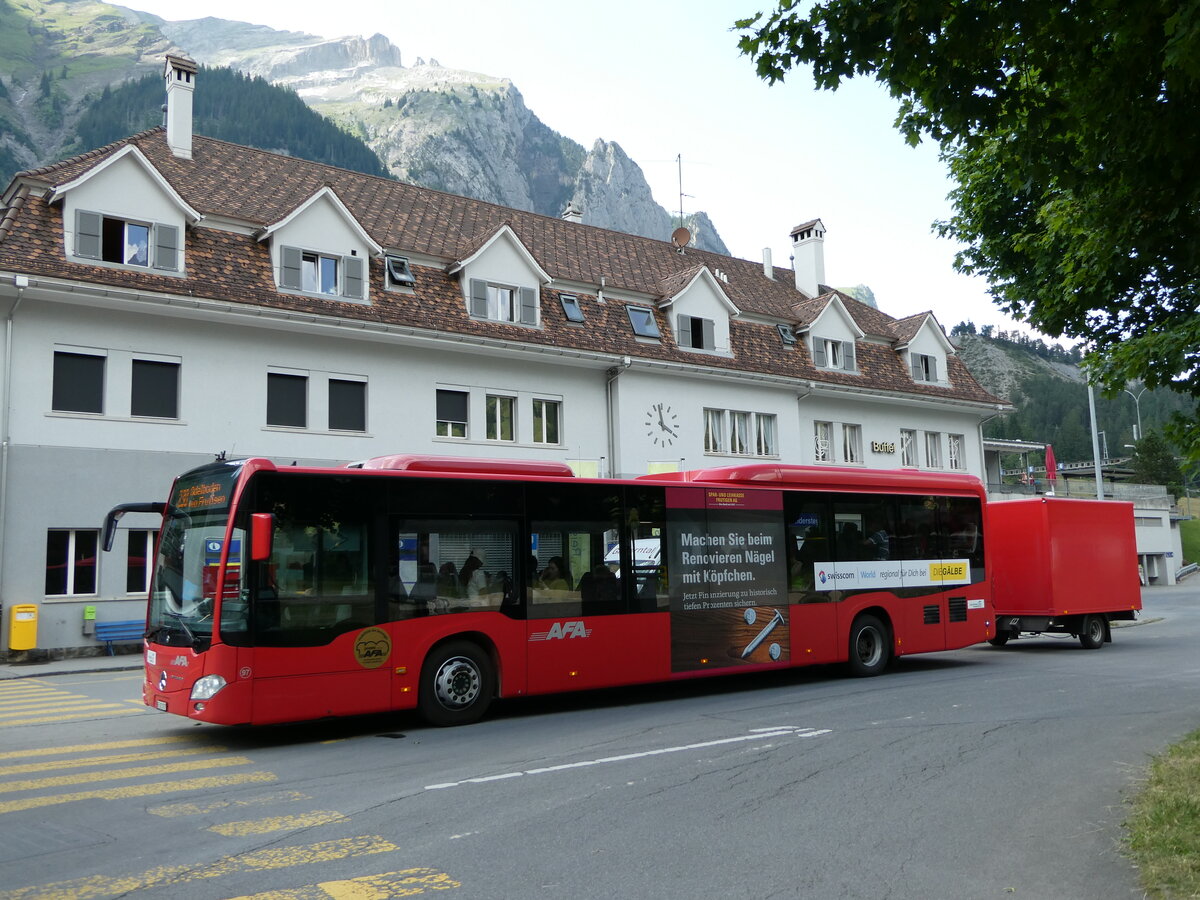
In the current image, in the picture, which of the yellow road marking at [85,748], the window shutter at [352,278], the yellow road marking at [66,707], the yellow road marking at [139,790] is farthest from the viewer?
the window shutter at [352,278]

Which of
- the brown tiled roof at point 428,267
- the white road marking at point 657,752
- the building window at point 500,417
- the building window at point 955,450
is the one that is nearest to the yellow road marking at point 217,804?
the white road marking at point 657,752

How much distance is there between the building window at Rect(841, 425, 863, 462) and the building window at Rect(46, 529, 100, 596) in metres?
25.3

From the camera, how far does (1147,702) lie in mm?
12906

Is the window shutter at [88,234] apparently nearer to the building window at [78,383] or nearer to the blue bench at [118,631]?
A: the building window at [78,383]

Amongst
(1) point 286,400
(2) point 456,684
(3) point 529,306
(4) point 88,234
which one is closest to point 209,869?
(2) point 456,684

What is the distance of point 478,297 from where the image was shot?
28.4 metres

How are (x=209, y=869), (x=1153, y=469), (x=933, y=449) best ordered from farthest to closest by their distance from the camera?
(x=1153, y=469), (x=933, y=449), (x=209, y=869)

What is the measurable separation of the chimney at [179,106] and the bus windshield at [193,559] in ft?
65.1

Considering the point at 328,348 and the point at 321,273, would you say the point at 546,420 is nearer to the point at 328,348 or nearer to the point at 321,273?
the point at 328,348

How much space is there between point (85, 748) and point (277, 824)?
174 inches

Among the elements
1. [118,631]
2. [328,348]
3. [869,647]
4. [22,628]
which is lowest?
[869,647]

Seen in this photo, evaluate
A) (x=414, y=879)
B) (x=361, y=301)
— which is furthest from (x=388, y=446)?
(x=414, y=879)

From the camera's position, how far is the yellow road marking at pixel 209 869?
5555 millimetres

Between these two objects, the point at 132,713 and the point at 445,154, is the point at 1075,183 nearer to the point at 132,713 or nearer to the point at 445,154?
the point at 132,713
